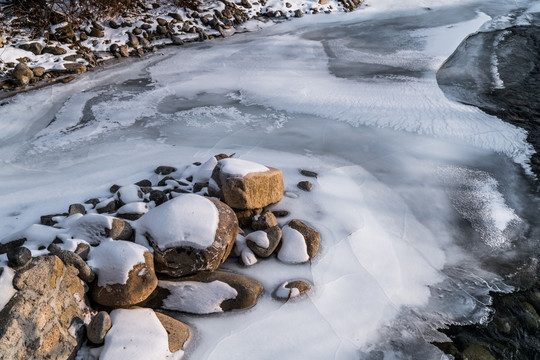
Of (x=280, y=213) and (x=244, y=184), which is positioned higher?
(x=244, y=184)

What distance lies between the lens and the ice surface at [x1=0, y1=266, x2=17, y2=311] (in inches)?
68.4

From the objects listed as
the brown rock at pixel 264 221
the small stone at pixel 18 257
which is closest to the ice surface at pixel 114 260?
the small stone at pixel 18 257

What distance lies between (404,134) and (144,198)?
8.54 ft

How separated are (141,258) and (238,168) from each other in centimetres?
89

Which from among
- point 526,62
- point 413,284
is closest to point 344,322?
point 413,284

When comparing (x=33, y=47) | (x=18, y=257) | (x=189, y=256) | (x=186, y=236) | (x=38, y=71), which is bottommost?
(x=189, y=256)

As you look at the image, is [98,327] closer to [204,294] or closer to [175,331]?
[175,331]

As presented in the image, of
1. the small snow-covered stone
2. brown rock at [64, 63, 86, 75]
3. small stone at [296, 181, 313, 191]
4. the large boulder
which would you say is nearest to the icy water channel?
small stone at [296, 181, 313, 191]

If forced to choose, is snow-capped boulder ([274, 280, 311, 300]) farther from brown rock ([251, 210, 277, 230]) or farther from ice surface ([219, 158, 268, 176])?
ice surface ([219, 158, 268, 176])

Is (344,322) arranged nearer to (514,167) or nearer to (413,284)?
(413,284)

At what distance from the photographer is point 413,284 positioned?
8.30ft

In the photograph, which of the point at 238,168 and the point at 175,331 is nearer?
the point at 175,331

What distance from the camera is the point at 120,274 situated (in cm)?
214

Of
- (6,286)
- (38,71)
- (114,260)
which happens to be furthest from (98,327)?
(38,71)
